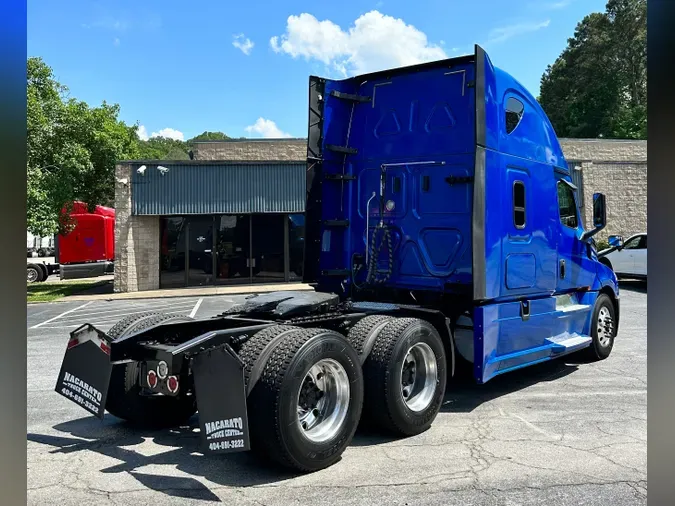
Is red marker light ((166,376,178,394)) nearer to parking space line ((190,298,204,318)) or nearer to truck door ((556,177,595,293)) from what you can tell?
truck door ((556,177,595,293))

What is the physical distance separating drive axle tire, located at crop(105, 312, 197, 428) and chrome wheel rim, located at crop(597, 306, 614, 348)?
5919mm

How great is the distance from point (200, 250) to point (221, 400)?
17.9 metres

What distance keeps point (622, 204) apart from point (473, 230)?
23067mm

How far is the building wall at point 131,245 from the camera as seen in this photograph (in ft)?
65.2

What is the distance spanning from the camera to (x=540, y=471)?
418 cm

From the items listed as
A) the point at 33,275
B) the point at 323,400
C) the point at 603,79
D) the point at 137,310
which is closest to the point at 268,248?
the point at 137,310

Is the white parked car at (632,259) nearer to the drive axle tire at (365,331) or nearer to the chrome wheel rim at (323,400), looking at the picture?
the drive axle tire at (365,331)

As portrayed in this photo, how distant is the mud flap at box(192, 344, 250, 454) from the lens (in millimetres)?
3770

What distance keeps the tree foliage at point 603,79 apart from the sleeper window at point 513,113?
4550 cm

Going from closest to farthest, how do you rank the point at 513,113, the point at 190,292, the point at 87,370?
the point at 87,370, the point at 513,113, the point at 190,292

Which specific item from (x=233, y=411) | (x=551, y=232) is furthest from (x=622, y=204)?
(x=233, y=411)

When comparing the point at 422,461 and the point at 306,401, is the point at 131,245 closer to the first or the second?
the point at 306,401

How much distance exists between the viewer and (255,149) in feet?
85.1
